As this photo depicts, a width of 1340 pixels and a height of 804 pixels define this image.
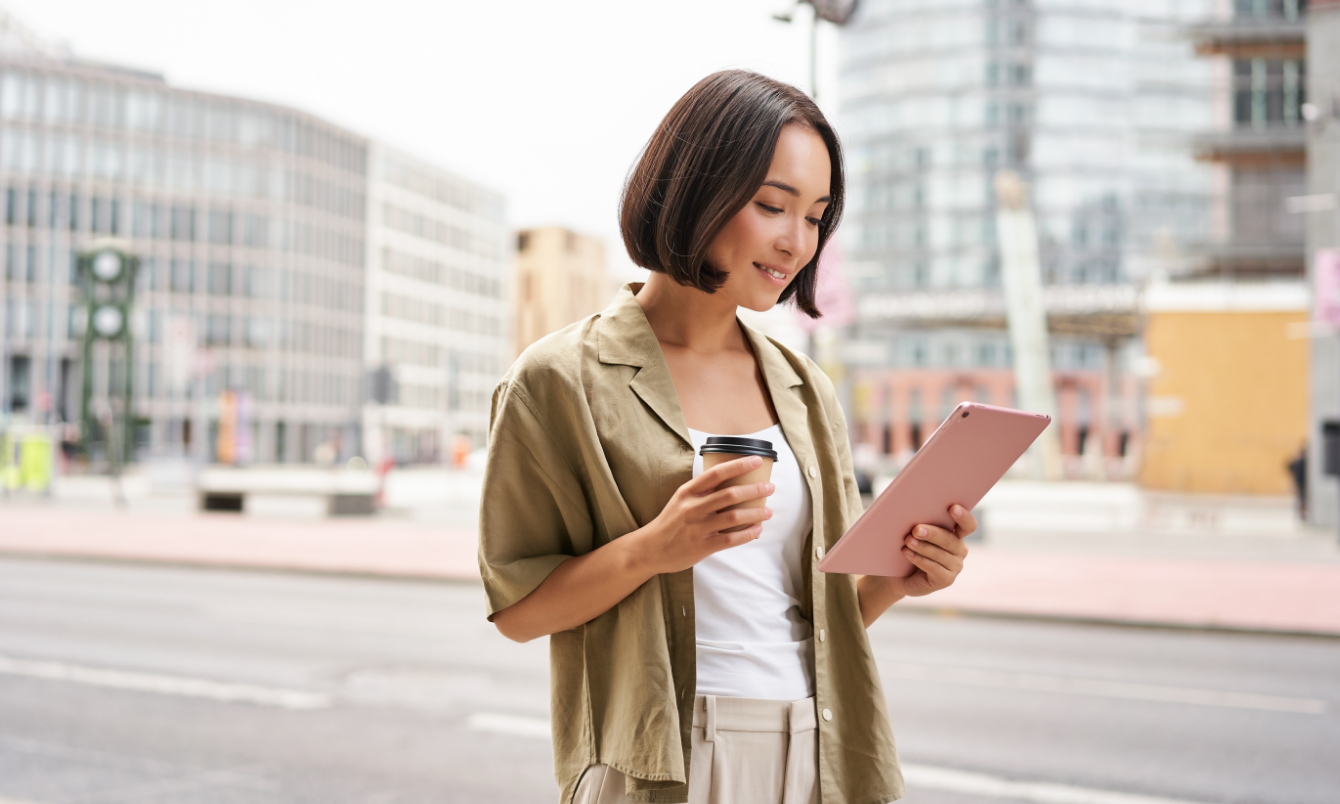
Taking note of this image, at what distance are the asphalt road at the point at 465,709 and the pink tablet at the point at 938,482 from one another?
4.16 meters

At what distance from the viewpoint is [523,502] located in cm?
174

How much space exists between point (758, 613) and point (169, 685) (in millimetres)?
7249

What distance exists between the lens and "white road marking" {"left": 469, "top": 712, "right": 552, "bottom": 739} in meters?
6.79

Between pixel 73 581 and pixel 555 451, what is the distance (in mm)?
14035

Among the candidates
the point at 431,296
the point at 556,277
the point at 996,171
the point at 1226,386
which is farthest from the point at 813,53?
the point at 431,296

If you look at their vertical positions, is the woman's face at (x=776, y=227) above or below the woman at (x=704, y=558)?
above

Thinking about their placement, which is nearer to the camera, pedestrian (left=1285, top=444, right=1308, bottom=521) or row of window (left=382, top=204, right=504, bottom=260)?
pedestrian (left=1285, top=444, right=1308, bottom=521)

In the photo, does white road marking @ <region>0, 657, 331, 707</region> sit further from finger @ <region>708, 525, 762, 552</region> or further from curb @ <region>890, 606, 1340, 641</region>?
finger @ <region>708, 525, 762, 552</region>

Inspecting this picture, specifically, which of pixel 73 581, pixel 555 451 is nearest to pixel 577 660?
pixel 555 451

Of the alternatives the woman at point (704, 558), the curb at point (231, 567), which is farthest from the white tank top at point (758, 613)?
the curb at point (231, 567)

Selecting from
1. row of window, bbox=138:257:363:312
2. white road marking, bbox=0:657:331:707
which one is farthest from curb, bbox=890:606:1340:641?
row of window, bbox=138:257:363:312

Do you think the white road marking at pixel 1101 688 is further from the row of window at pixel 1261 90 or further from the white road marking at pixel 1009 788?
the row of window at pixel 1261 90

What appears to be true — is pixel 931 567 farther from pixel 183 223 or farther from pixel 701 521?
pixel 183 223

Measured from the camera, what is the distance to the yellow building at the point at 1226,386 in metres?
35.3
